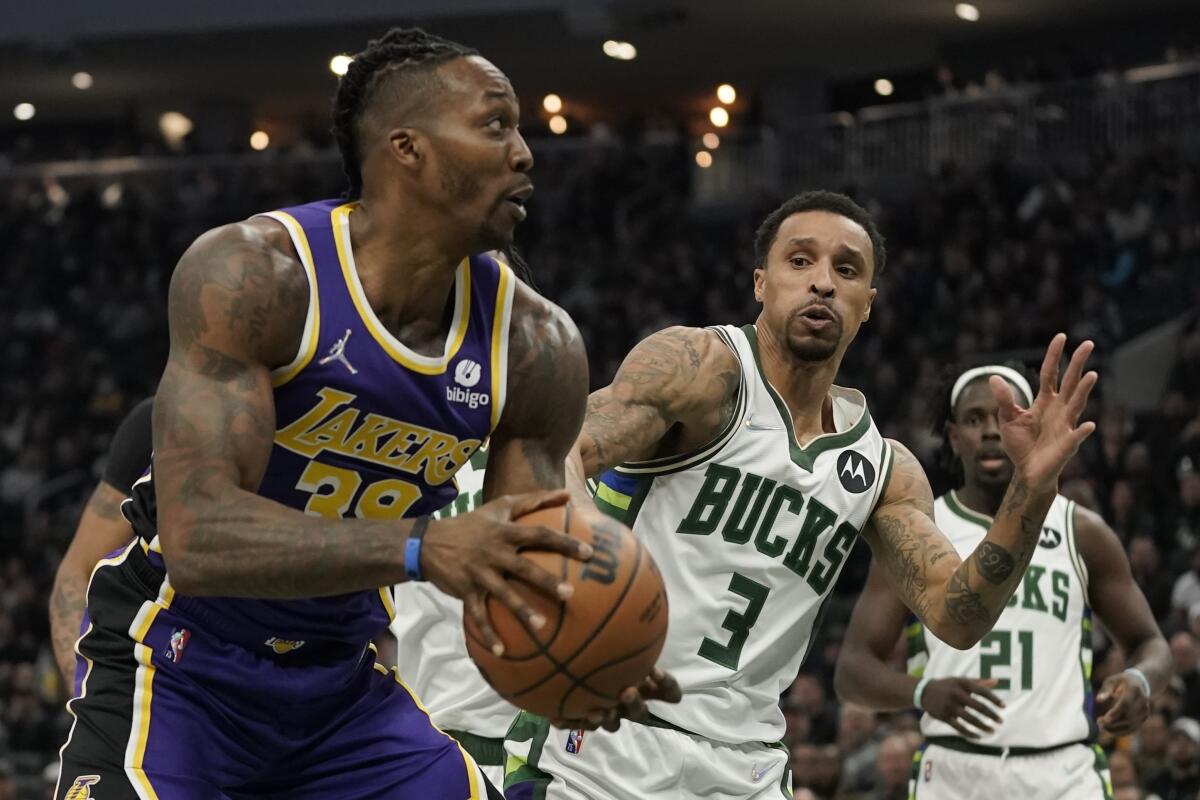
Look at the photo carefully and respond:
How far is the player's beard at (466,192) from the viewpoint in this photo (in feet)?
11.9

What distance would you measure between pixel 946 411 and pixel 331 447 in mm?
3842

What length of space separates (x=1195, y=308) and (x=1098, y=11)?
729 centimetres

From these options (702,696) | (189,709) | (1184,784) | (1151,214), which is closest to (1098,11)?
(1151,214)

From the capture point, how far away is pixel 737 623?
488 cm

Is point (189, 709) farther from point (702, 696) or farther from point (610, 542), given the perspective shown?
point (702, 696)

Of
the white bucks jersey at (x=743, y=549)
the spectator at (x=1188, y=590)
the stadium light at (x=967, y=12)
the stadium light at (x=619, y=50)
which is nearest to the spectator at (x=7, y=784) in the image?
the spectator at (x=1188, y=590)

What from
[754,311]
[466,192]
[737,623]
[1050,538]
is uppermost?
[754,311]

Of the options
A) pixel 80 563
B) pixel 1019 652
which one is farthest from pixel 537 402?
pixel 1019 652

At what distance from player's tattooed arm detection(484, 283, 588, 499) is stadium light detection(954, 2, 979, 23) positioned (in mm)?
18578

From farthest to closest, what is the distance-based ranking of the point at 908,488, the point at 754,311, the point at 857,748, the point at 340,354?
the point at 754,311 < the point at 857,748 < the point at 908,488 < the point at 340,354

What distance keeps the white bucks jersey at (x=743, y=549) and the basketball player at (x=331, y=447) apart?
1.03 meters

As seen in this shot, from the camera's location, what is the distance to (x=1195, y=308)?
1545 cm

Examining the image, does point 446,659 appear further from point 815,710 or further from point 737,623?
point 815,710

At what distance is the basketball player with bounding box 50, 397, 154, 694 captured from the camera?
497 cm
